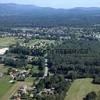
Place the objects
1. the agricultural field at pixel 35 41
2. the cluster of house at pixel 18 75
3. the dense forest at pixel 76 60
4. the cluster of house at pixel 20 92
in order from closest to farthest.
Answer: the cluster of house at pixel 20 92 → the cluster of house at pixel 18 75 → the dense forest at pixel 76 60 → the agricultural field at pixel 35 41

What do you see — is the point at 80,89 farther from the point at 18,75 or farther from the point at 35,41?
the point at 35,41

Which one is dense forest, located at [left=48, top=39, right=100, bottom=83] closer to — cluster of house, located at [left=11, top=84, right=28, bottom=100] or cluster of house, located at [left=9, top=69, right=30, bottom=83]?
cluster of house, located at [left=9, top=69, right=30, bottom=83]

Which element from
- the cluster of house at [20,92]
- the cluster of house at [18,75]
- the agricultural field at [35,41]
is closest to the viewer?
the cluster of house at [20,92]

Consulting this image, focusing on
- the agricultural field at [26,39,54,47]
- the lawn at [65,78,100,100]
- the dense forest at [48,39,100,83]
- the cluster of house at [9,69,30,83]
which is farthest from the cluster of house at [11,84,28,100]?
the agricultural field at [26,39,54,47]

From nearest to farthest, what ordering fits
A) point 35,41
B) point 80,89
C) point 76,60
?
point 80,89 → point 76,60 → point 35,41

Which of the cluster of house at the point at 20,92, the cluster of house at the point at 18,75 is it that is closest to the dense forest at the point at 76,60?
the cluster of house at the point at 18,75

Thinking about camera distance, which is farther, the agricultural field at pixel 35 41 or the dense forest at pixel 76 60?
the agricultural field at pixel 35 41

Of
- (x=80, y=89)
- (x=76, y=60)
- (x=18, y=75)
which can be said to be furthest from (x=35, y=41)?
(x=80, y=89)

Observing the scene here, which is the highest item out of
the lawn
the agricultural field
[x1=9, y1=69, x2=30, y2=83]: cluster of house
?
the lawn

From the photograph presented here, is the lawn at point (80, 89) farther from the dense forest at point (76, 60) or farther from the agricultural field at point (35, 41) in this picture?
the agricultural field at point (35, 41)
